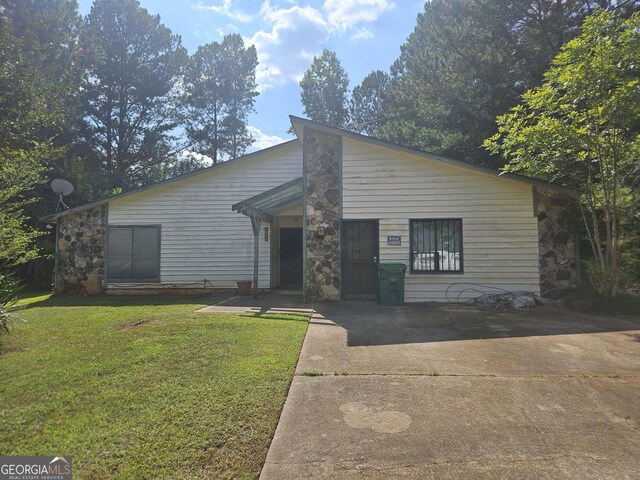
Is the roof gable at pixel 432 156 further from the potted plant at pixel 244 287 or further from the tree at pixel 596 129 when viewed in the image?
the potted plant at pixel 244 287

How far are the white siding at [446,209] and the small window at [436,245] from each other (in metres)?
0.18

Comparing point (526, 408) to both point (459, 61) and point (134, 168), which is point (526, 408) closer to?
point (459, 61)

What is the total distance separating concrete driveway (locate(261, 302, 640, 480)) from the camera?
226 cm

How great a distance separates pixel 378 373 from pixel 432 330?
239cm

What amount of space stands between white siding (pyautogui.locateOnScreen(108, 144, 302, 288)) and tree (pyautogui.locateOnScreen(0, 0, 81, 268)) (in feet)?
9.89

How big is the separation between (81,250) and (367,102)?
2533 cm

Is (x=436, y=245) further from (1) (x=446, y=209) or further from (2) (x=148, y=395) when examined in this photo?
(2) (x=148, y=395)

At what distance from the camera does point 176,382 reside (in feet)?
11.5

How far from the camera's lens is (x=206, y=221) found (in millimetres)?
11734

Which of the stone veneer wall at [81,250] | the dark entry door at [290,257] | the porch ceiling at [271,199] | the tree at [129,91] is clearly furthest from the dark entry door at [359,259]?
the tree at [129,91]

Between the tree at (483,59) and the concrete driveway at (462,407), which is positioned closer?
the concrete driveway at (462,407)

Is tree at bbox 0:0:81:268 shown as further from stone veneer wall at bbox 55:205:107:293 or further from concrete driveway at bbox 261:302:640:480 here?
concrete driveway at bbox 261:302:640:480

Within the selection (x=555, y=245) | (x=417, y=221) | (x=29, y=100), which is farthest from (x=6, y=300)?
(x=555, y=245)

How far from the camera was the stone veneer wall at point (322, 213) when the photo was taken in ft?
29.3
